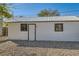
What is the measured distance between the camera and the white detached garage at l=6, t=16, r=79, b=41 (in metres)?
20.0

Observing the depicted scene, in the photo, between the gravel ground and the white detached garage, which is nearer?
the gravel ground

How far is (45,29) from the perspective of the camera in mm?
20406

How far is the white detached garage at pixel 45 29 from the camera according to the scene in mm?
20016

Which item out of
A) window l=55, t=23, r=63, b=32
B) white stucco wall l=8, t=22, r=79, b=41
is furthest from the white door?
window l=55, t=23, r=63, b=32

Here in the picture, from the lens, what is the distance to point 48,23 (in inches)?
803

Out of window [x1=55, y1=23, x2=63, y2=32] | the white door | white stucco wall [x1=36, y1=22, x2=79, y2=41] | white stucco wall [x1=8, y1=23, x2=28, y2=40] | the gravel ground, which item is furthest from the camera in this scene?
white stucco wall [x1=8, y1=23, x2=28, y2=40]

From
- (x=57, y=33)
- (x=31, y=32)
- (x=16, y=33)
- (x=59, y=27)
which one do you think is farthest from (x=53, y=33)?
(x=16, y=33)

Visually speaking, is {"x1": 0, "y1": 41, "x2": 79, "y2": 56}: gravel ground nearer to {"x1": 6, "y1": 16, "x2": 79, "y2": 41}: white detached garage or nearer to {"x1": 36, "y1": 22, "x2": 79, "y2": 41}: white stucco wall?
{"x1": 36, "y1": 22, "x2": 79, "y2": 41}: white stucco wall

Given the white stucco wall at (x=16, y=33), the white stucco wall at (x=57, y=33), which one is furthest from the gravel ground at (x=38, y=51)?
the white stucco wall at (x=16, y=33)

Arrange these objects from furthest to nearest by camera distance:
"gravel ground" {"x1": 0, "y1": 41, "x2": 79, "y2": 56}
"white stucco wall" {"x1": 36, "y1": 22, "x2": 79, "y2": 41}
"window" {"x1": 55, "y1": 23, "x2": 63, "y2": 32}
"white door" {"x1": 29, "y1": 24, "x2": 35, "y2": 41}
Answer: "white door" {"x1": 29, "y1": 24, "x2": 35, "y2": 41} → "window" {"x1": 55, "y1": 23, "x2": 63, "y2": 32} → "white stucco wall" {"x1": 36, "y1": 22, "x2": 79, "y2": 41} → "gravel ground" {"x1": 0, "y1": 41, "x2": 79, "y2": 56}

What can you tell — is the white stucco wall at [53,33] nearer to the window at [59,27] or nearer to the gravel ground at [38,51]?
the window at [59,27]

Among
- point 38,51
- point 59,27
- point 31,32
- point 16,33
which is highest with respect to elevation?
point 59,27

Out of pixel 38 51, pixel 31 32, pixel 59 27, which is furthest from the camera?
pixel 31 32

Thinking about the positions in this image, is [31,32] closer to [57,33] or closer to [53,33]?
[53,33]
